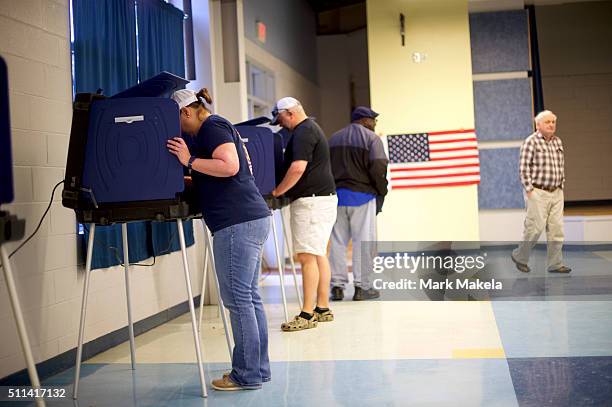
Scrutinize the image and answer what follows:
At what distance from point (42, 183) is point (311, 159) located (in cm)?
167

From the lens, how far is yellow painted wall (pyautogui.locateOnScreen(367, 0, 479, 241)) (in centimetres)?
870

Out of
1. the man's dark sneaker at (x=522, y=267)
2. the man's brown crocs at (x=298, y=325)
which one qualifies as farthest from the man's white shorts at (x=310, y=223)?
the man's dark sneaker at (x=522, y=267)

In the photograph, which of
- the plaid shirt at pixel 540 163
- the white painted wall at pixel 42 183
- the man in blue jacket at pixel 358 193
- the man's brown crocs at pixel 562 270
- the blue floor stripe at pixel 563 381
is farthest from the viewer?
the man's brown crocs at pixel 562 270

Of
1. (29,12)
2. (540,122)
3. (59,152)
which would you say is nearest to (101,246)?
(59,152)

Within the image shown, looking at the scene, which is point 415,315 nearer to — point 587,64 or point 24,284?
point 24,284

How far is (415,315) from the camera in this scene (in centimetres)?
521

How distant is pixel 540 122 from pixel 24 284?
4.64 metres

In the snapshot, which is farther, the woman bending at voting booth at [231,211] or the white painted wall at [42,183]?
the white painted wall at [42,183]

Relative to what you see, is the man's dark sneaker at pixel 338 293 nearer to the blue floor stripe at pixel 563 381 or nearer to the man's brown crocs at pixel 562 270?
the man's brown crocs at pixel 562 270

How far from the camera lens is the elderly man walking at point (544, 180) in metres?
6.62

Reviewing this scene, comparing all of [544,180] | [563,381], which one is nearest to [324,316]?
[563,381]

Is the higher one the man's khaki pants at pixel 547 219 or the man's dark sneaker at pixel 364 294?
the man's khaki pants at pixel 547 219

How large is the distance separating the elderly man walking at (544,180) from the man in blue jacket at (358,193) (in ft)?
4.86

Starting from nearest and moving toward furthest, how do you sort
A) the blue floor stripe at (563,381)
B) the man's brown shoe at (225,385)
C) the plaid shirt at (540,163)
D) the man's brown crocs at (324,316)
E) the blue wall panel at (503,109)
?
the blue floor stripe at (563,381) → the man's brown shoe at (225,385) → the man's brown crocs at (324,316) → the plaid shirt at (540,163) → the blue wall panel at (503,109)
